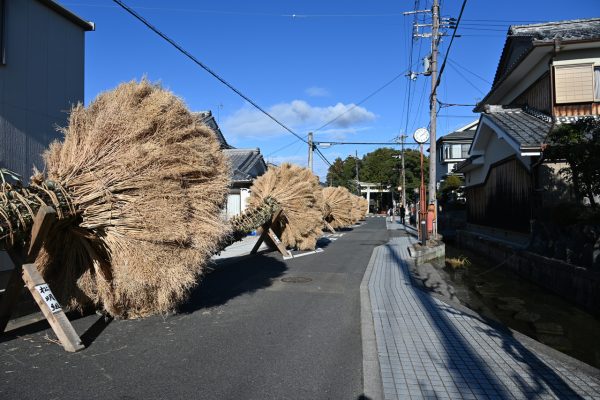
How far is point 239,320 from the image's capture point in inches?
254

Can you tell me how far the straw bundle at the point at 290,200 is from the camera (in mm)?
14297

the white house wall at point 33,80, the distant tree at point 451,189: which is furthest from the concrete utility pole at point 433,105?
the distant tree at point 451,189

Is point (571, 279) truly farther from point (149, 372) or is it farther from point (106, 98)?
point (106, 98)

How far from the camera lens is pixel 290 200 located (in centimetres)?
1440

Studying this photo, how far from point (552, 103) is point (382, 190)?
56752 millimetres

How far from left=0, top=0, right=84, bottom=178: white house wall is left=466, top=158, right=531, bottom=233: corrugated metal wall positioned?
13165 millimetres

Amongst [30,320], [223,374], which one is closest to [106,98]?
[30,320]

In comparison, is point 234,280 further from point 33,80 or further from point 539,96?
point 539,96

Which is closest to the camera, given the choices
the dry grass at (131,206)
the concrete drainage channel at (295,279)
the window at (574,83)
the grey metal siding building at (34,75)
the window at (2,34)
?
the dry grass at (131,206)

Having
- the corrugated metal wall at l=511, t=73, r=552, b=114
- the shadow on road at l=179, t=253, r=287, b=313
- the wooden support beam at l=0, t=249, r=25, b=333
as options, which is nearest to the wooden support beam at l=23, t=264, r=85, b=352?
the wooden support beam at l=0, t=249, r=25, b=333

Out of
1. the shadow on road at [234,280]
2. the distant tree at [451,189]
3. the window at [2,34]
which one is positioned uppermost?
the window at [2,34]

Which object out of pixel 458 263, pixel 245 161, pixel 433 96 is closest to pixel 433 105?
pixel 433 96

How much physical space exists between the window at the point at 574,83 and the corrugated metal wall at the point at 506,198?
2.46 meters

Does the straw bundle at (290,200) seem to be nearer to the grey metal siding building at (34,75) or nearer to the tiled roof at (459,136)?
the grey metal siding building at (34,75)
